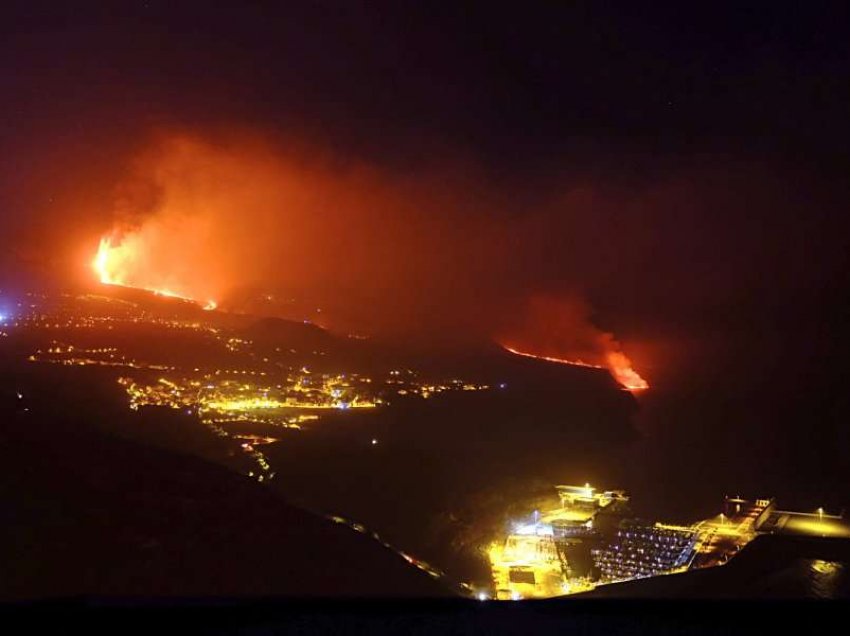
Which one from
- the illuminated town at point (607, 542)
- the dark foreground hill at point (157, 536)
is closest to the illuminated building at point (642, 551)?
the illuminated town at point (607, 542)

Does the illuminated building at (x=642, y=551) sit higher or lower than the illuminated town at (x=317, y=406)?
lower

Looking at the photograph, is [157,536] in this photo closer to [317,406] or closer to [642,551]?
[642,551]

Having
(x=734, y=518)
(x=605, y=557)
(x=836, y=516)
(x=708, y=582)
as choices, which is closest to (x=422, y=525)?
(x=605, y=557)

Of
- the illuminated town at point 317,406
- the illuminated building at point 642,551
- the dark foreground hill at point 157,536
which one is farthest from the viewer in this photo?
the illuminated building at point 642,551

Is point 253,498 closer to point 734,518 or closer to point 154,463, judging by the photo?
point 154,463

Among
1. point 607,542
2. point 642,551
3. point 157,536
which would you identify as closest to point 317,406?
point 607,542

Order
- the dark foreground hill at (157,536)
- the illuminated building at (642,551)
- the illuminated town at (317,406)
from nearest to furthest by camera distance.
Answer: the dark foreground hill at (157,536) < the illuminated town at (317,406) < the illuminated building at (642,551)

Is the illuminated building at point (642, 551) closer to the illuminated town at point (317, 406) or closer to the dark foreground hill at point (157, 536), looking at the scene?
the illuminated town at point (317, 406)

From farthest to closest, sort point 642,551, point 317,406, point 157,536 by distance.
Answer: point 317,406, point 642,551, point 157,536

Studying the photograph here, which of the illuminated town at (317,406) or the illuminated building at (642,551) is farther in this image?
the illuminated building at (642,551)
